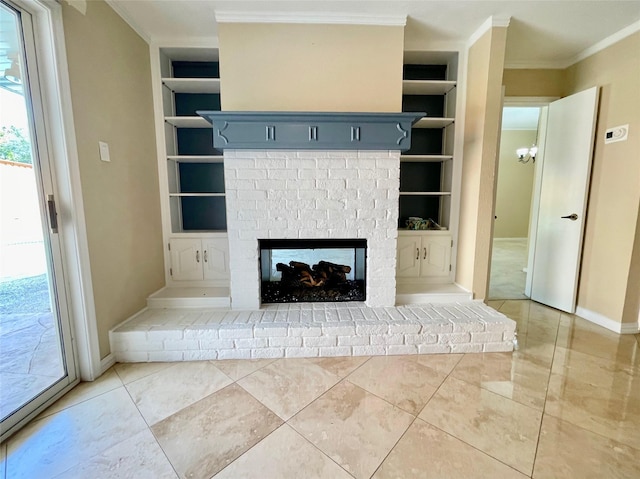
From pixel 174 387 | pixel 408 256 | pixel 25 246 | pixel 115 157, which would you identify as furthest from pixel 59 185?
pixel 408 256

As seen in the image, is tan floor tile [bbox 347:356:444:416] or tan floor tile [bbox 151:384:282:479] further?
tan floor tile [bbox 347:356:444:416]

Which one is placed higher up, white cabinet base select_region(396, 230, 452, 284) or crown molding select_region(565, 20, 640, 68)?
→ crown molding select_region(565, 20, 640, 68)

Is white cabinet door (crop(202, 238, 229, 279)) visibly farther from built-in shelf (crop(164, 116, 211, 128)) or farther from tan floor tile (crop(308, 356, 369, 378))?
tan floor tile (crop(308, 356, 369, 378))

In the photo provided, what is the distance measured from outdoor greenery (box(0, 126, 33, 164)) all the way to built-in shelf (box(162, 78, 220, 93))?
1.30m

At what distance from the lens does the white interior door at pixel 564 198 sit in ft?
7.97

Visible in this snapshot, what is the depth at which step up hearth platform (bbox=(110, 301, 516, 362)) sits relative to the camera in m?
1.88

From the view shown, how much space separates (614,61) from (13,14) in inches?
163

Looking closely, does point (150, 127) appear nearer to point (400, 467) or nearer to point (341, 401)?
point (341, 401)

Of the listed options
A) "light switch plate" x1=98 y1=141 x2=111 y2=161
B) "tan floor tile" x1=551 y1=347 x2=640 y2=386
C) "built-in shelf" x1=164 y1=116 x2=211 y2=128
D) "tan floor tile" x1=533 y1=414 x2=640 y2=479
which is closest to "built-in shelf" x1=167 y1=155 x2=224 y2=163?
"built-in shelf" x1=164 y1=116 x2=211 y2=128

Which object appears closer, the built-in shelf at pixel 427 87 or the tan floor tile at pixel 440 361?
the tan floor tile at pixel 440 361

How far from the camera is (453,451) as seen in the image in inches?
47.8

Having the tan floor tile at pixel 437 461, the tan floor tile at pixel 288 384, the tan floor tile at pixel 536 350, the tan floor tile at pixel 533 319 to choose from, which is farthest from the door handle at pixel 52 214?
the tan floor tile at pixel 533 319

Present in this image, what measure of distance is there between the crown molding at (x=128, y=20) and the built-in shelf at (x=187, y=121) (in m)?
0.63

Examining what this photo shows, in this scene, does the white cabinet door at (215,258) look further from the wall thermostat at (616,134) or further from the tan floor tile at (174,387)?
the wall thermostat at (616,134)
